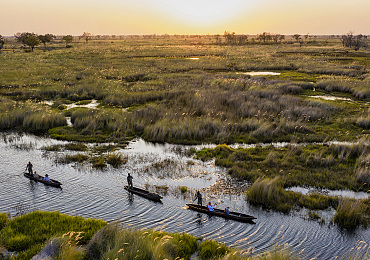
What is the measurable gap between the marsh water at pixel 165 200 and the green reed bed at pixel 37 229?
1379 millimetres

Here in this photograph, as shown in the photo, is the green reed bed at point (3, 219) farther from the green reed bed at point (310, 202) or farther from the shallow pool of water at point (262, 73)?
the shallow pool of water at point (262, 73)

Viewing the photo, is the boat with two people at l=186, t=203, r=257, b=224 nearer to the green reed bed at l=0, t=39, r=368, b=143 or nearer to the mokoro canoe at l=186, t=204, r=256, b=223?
the mokoro canoe at l=186, t=204, r=256, b=223

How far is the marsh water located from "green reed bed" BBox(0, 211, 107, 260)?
1.38 metres

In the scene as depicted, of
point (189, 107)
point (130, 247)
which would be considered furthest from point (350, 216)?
point (189, 107)

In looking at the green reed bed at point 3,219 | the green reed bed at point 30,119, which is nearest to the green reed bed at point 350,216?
the green reed bed at point 3,219

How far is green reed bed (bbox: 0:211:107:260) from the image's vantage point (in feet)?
39.5

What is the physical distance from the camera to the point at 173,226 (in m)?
15.0

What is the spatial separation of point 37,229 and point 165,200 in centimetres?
740

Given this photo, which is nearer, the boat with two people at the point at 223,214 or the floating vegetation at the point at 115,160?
the boat with two people at the point at 223,214

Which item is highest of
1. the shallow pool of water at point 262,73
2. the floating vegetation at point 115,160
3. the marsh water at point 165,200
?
the shallow pool of water at point 262,73

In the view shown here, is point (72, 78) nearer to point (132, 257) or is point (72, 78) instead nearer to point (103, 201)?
point (103, 201)

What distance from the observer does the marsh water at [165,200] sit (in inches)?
542

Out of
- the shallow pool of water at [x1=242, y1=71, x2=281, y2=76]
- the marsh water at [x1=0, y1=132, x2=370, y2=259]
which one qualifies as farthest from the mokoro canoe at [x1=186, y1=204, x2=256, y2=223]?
the shallow pool of water at [x1=242, y1=71, x2=281, y2=76]

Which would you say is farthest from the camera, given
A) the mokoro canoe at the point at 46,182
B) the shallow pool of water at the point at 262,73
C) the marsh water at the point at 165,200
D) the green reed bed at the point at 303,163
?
the shallow pool of water at the point at 262,73
